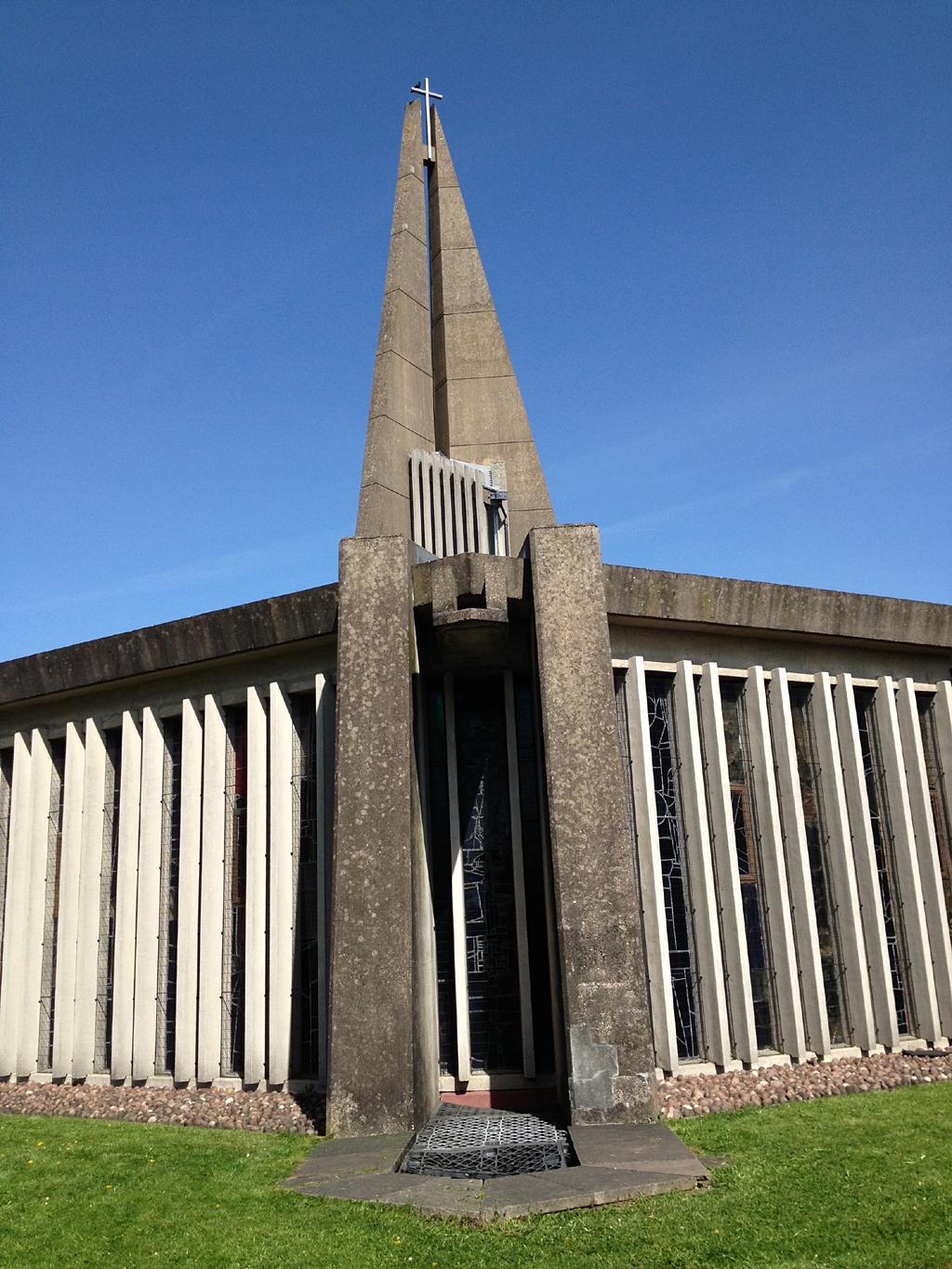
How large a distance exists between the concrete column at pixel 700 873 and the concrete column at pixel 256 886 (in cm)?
586

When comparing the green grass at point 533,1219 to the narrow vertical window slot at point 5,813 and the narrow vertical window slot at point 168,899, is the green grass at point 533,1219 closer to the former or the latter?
the narrow vertical window slot at point 168,899

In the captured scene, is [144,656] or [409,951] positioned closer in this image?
[409,951]

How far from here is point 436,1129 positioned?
10836mm

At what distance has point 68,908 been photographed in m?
15.8

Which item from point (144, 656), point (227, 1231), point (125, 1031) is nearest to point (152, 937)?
point (125, 1031)

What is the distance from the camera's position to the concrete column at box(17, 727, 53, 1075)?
1570 cm

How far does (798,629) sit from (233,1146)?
1005 centimetres


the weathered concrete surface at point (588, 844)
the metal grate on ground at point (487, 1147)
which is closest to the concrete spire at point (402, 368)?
the weathered concrete surface at point (588, 844)

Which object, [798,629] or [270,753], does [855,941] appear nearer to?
[798,629]

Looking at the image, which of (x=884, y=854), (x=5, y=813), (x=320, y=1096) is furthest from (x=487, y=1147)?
(x=5, y=813)

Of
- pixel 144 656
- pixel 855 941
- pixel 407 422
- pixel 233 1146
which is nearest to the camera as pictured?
pixel 233 1146

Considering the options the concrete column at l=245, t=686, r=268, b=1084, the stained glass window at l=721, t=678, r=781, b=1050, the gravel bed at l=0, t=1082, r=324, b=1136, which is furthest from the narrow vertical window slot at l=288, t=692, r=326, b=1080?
the stained glass window at l=721, t=678, r=781, b=1050

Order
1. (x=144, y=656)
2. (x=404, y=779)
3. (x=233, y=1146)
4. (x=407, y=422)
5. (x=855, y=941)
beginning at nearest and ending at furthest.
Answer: (x=233, y=1146) → (x=404, y=779) → (x=855, y=941) → (x=144, y=656) → (x=407, y=422)

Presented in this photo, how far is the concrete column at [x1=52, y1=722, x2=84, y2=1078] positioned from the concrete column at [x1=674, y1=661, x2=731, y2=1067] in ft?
30.7
